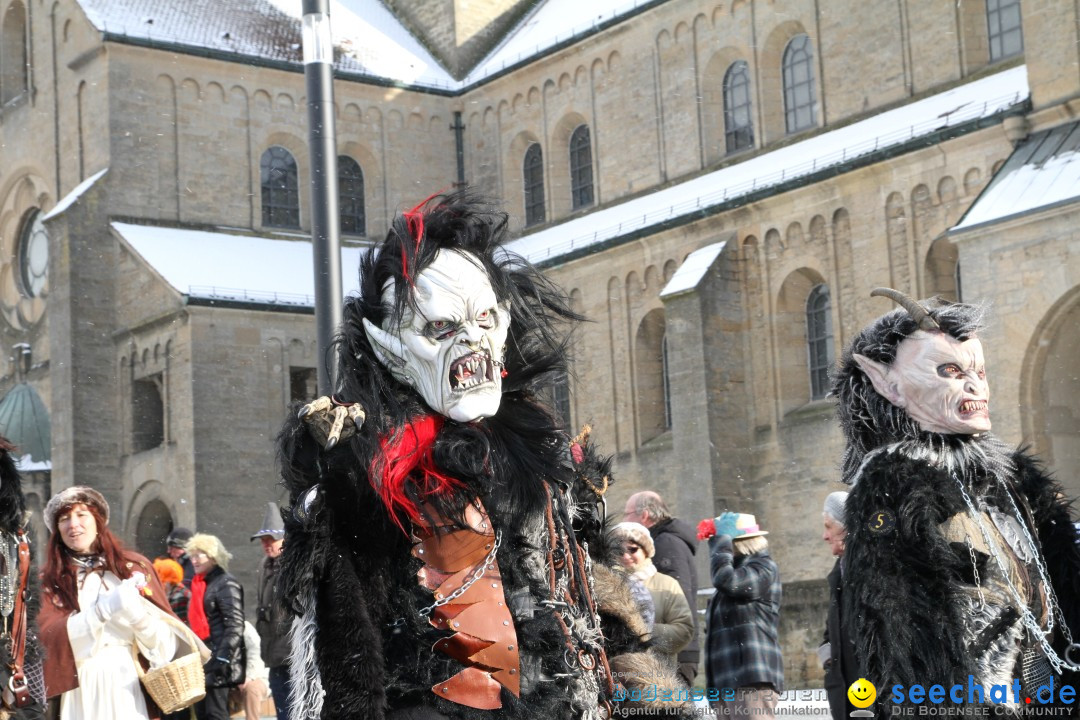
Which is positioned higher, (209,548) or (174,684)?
(209,548)

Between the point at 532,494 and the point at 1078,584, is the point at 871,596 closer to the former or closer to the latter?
the point at 1078,584

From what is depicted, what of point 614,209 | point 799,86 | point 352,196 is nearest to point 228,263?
point 352,196

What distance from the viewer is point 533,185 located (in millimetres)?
35062

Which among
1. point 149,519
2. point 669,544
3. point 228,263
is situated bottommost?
point 669,544

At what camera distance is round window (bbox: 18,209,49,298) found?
35500 millimetres

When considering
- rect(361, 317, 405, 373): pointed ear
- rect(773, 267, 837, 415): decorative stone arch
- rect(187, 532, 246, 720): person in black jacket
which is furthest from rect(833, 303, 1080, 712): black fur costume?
rect(773, 267, 837, 415): decorative stone arch

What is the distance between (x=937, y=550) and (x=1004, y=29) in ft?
74.7

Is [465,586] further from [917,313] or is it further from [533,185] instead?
[533,185]

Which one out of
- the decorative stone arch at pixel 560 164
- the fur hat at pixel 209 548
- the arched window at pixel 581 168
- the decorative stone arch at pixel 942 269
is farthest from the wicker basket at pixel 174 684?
the decorative stone arch at pixel 560 164

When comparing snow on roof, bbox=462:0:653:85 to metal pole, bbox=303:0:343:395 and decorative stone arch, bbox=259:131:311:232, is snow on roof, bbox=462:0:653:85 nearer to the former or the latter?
decorative stone arch, bbox=259:131:311:232

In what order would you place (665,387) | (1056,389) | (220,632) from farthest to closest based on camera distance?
1. (665,387)
2. (1056,389)
3. (220,632)

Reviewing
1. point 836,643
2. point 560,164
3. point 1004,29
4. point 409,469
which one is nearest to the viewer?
point 409,469

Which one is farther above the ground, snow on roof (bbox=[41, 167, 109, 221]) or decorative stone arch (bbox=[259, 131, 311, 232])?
decorative stone arch (bbox=[259, 131, 311, 232])

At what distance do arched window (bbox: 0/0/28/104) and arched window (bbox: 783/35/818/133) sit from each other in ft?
53.5
